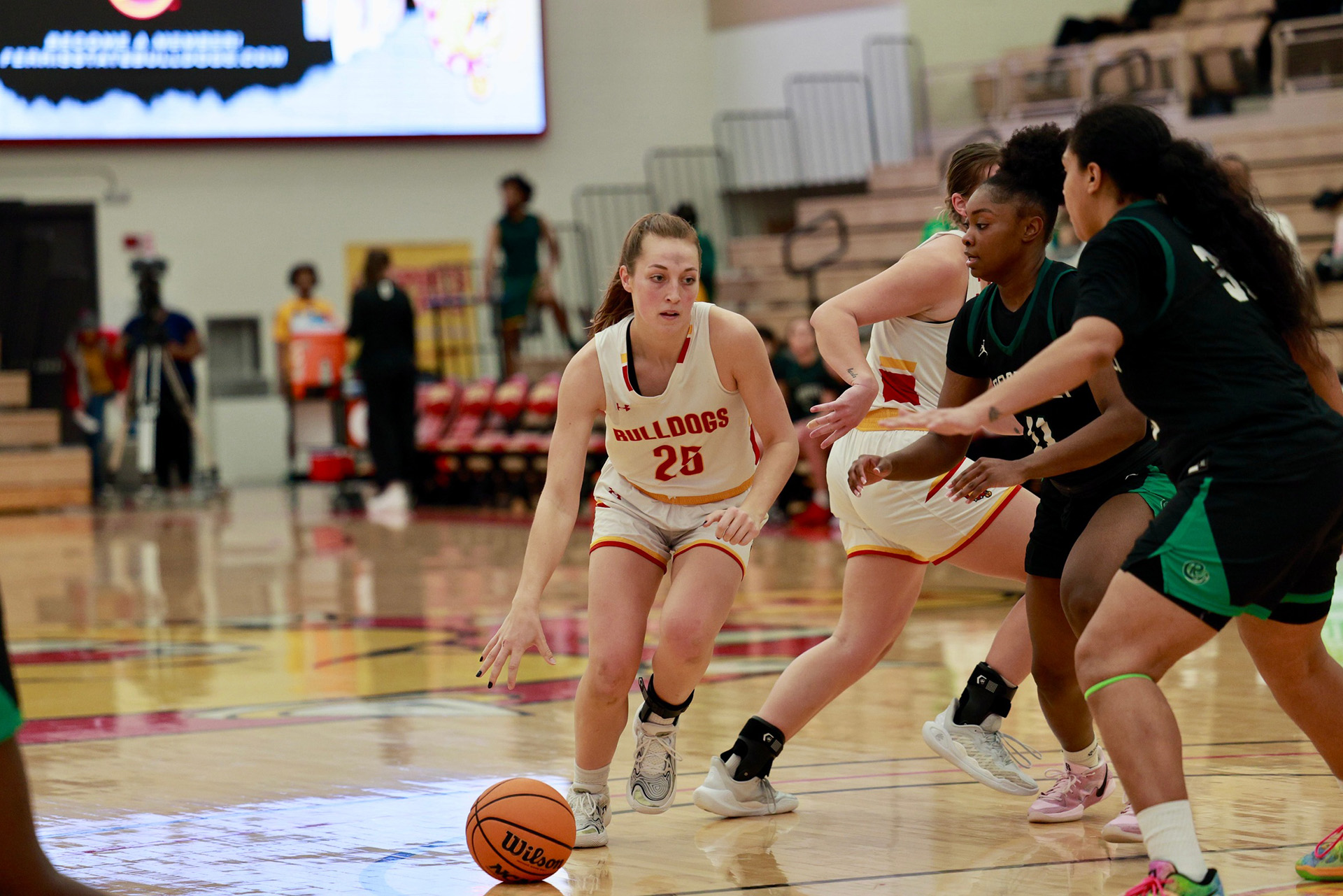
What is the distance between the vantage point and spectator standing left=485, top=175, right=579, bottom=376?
1543cm

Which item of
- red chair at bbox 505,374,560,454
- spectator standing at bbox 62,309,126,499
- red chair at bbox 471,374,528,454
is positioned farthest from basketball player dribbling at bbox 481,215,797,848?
spectator standing at bbox 62,309,126,499

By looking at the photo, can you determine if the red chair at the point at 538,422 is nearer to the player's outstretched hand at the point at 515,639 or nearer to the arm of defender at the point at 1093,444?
the player's outstretched hand at the point at 515,639

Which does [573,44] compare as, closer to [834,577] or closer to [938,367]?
[834,577]

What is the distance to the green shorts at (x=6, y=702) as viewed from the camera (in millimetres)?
2779

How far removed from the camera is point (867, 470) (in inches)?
143

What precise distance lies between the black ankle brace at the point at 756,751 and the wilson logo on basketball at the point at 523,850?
75 centimetres

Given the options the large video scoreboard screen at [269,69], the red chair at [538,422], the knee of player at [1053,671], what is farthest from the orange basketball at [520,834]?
the large video scoreboard screen at [269,69]

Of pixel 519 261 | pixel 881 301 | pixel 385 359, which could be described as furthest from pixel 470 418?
pixel 881 301

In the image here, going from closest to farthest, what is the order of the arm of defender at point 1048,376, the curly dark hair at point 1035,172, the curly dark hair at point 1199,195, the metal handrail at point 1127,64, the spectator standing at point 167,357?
the arm of defender at point 1048,376 → the curly dark hair at point 1199,195 → the curly dark hair at point 1035,172 → the metal handrail at point 1127,64 → the spectator standing at point 167,357

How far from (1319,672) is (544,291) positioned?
13401 mm

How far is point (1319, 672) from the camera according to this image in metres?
3.36

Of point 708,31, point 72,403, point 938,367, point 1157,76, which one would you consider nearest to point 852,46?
point 708,31

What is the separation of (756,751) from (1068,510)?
101 cm

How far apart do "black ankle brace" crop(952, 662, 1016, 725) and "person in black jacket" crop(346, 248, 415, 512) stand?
10.7 meters
